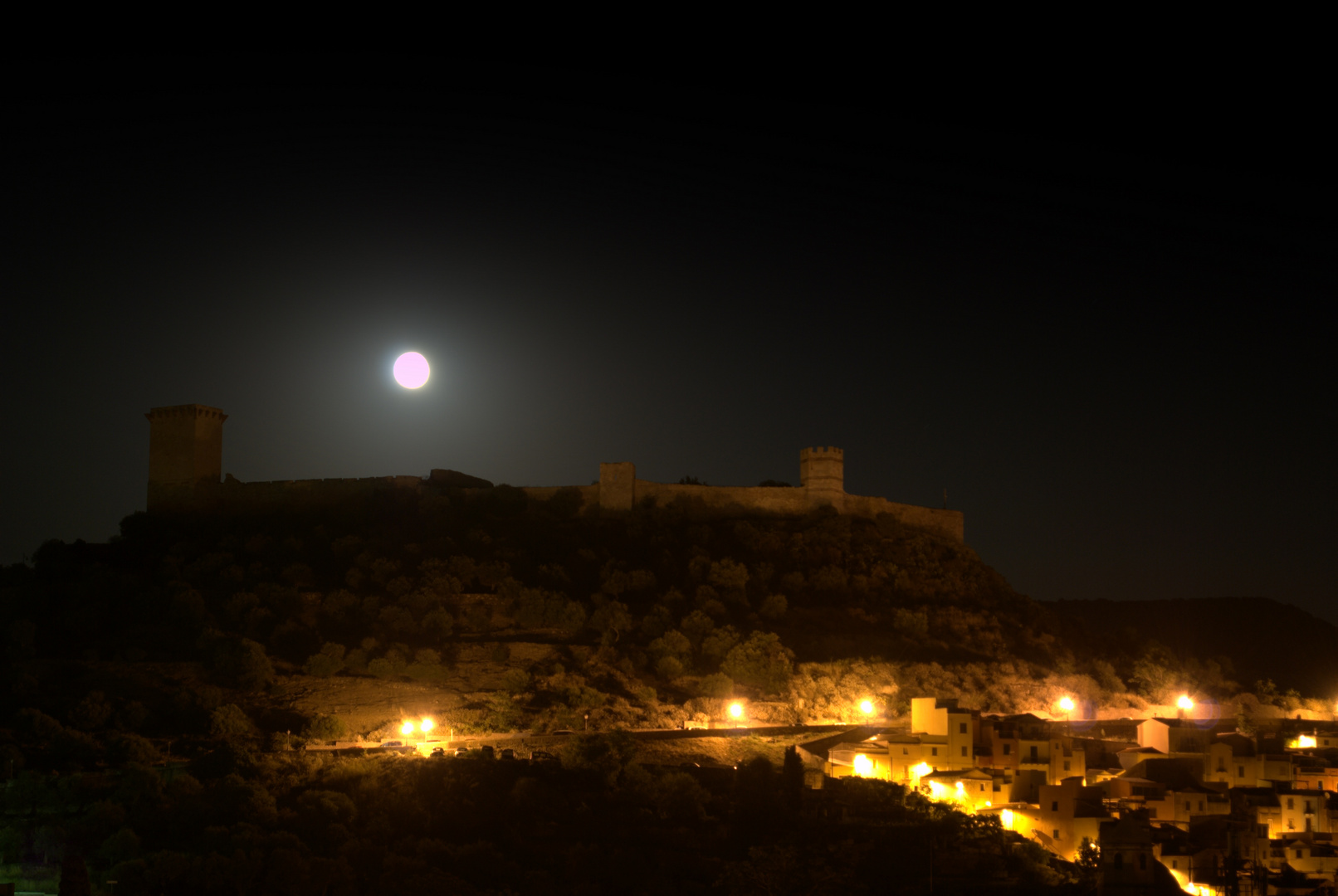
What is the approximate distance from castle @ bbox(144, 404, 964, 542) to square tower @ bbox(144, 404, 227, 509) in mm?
28

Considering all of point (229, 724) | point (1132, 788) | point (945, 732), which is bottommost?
point (1132, 788)

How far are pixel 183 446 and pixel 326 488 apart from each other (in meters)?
5.13

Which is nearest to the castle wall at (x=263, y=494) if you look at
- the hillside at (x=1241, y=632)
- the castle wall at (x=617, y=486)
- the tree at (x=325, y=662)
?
the castle wall at (x=617, y=486)

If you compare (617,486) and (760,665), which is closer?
(760,665)

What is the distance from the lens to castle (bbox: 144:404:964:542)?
43969 millimetres

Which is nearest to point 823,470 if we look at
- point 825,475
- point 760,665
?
point 825,475

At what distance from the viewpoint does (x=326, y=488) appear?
44500mm

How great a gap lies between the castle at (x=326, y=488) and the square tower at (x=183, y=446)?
28mm

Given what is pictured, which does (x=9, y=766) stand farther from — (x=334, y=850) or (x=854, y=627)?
(x=854, y=627)

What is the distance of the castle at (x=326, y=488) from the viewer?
1731 inches

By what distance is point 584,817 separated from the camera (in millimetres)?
24953

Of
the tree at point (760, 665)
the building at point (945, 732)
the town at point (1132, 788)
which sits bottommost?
the town at point (1132, 788)

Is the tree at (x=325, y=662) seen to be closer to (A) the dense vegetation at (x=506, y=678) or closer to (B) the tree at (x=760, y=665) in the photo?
(A) the dense vegetation at (x=506, y=678)

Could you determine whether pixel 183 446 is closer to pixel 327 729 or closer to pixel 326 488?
pixel 326 488
